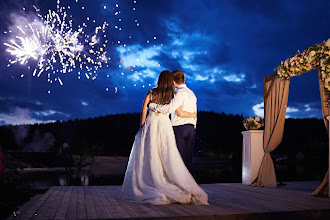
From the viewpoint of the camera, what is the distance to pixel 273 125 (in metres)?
7.20

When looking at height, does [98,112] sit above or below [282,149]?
above

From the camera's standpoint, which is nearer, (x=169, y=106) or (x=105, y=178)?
(x=169, y=106)

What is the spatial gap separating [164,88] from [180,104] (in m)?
0.31

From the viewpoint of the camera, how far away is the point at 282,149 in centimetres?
4625

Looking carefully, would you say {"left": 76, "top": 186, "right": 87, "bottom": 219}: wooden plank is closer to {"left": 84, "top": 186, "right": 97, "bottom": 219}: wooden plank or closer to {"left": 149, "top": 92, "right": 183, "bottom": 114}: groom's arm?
{"left": 84, "top": 186, "right": 97, "bottom": 219}: wooden plank

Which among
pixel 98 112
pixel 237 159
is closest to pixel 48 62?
pixel 237 159

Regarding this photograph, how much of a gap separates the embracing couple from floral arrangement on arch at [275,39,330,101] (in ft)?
6.37

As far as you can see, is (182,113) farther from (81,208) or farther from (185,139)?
(81,208)

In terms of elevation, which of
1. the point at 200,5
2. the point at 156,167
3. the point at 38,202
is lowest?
the point at 38,202

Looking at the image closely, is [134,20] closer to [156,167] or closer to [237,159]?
[156,167]

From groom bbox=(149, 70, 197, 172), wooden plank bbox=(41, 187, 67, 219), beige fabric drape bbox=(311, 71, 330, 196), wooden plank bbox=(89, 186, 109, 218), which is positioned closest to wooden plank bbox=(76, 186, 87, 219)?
wooden plank bbox=(89, 186, 109, 218)

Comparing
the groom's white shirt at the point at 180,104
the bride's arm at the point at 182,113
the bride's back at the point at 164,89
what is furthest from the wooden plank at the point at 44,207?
the bride's arm at the point at 182,113

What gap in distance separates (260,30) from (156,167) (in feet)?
37.0

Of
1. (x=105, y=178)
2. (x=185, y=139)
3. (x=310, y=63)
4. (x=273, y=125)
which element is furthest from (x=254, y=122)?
(x=105, y=178)
